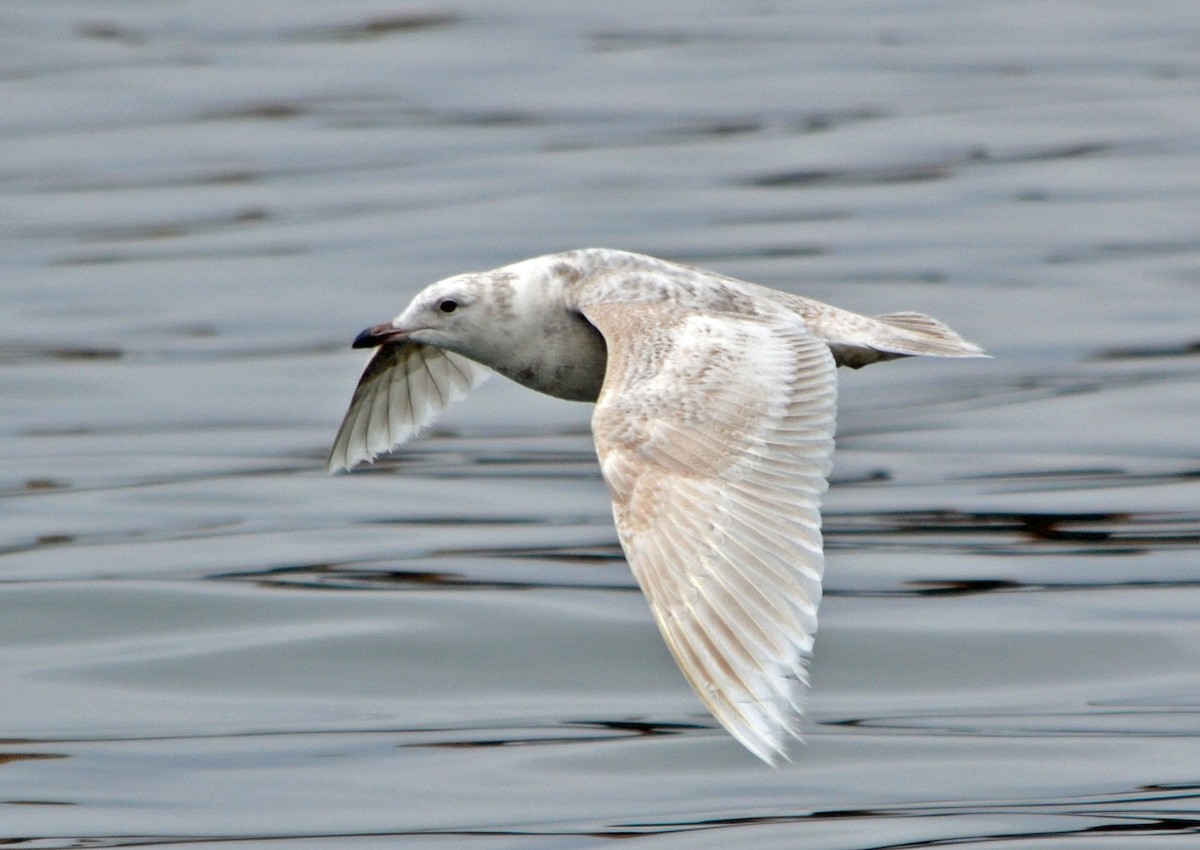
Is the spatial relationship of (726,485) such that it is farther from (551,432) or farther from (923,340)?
(551,432)

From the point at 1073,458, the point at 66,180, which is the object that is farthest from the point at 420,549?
the point at 66,180

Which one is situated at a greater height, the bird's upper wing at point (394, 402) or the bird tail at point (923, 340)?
the bird tail at point (923, 340)

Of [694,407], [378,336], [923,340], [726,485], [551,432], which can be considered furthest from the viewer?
[551,432]

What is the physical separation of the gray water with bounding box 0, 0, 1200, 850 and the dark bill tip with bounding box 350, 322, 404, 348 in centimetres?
175

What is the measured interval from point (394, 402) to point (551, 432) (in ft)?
16.4

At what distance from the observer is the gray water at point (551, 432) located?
878 centimetres

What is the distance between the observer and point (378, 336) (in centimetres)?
784

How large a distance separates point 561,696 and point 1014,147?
12.0 m

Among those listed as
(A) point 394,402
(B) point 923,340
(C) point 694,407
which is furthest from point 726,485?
(A) point 394,402

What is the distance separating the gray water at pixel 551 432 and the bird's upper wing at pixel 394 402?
1225 millimetres

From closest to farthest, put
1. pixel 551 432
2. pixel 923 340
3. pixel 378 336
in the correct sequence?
1. pixel 923 340
2. pixel 378 336
3. pixel 551 432

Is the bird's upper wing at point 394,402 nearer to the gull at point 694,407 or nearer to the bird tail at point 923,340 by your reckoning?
the gull at point 694,407

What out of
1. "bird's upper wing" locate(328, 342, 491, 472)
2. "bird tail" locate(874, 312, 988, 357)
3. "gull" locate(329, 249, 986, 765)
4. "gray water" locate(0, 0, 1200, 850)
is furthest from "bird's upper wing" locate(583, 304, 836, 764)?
"gray water" locate(0, 0, 1200, 850)

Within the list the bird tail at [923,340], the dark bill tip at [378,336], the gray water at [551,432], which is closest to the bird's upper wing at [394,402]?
the dark bill tip at [378,336]
